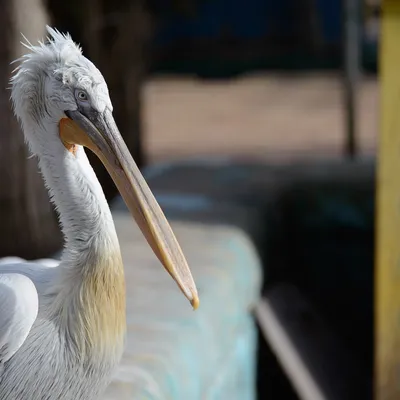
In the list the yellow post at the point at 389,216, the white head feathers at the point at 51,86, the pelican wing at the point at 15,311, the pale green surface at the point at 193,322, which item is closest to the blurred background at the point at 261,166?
the pale green surface at the point at 193,322

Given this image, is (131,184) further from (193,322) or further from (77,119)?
(193,322)

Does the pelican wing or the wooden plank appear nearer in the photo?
the pelican wing

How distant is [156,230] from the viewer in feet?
7.42

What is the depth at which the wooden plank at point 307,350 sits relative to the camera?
4.20 meters

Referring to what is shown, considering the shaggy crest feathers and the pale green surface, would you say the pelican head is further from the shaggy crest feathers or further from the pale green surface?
the pale green surface

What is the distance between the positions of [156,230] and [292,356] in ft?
7.03

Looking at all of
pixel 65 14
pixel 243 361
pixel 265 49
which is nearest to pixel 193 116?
pixel 265 49

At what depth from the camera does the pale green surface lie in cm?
281

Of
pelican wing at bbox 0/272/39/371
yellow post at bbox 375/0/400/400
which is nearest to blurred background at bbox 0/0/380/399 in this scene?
yellow post at bbox 375/0/400/400

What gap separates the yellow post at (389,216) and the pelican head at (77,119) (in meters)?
1.86

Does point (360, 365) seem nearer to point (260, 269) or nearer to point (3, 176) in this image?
point (260, 269)

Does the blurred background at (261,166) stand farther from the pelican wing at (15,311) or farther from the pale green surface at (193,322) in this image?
the pelican wing at (15,311)

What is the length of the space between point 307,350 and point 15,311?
2486mm

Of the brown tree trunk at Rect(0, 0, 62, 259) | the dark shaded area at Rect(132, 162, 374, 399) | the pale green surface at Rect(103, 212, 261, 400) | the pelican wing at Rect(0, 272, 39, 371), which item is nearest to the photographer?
the pelican wing at Rect(0, 272, 39, 371)
